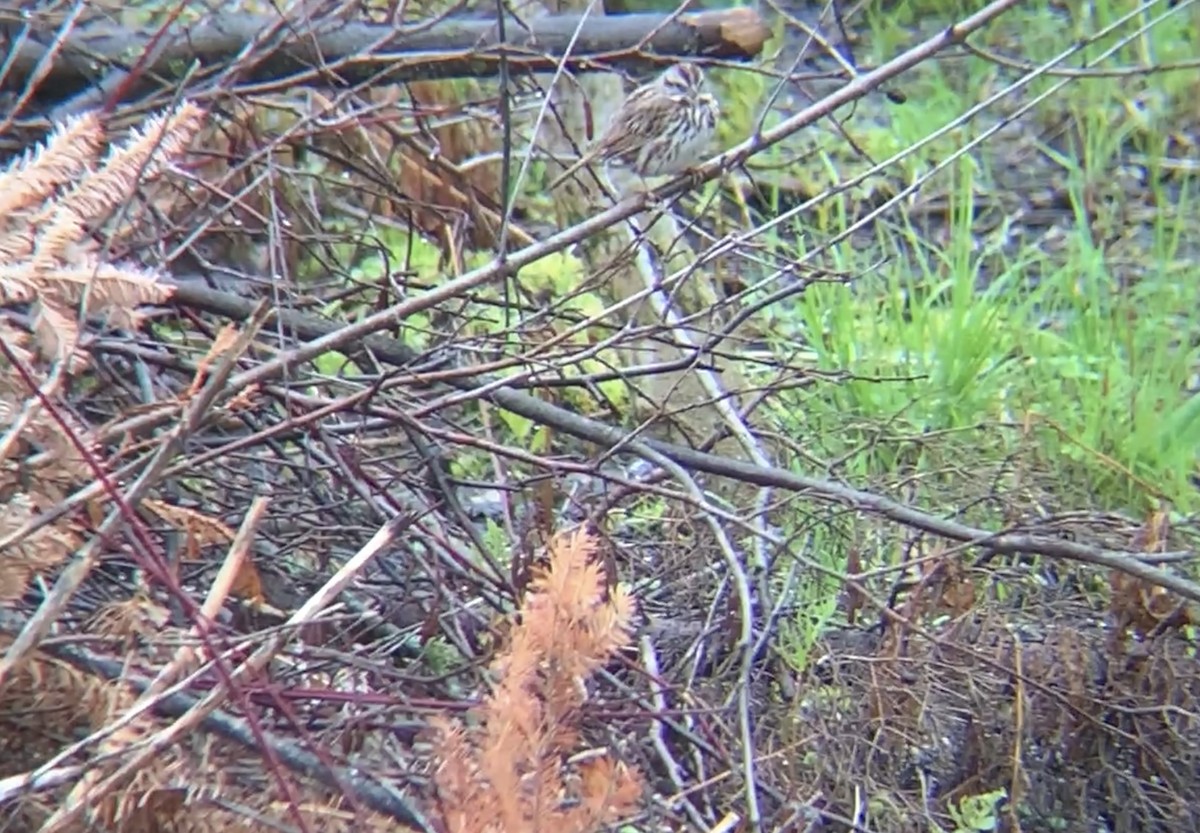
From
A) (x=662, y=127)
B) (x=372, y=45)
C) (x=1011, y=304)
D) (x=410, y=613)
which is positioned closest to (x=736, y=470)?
(x=410, y=613)

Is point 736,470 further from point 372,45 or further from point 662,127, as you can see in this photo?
point 662,127

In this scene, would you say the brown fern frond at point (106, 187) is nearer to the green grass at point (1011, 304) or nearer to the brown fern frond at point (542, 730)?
the brown fern frond at point (542, 730)

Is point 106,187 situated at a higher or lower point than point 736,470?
higher

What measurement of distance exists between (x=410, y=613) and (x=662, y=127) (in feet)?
5.19

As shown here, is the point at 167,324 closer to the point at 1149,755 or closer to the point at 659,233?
the point at 659,233

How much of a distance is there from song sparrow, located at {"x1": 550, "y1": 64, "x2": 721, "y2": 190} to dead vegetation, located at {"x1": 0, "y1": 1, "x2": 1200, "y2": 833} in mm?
399

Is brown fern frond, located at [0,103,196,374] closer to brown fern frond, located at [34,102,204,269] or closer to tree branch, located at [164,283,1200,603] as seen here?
brown fern frond, located at [34,102,204,269]

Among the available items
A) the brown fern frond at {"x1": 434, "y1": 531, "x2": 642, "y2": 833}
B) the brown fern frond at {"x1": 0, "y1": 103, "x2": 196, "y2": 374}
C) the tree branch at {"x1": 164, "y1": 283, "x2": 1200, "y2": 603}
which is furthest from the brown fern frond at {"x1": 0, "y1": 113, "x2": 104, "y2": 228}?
the brown fern frond at {"x1": 434, "y1": 531, "x2": 642, "y2": 833}

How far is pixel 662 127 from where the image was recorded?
13.0 feet

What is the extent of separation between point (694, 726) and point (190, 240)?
3.42 ft

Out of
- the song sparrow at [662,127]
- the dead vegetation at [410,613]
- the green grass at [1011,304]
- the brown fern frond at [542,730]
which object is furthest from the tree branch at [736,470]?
the song sparrow at [662,127]

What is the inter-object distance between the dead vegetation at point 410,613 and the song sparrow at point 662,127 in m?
0.40

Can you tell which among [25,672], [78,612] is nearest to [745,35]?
[78,612]

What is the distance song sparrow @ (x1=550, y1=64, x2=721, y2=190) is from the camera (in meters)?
3.92
